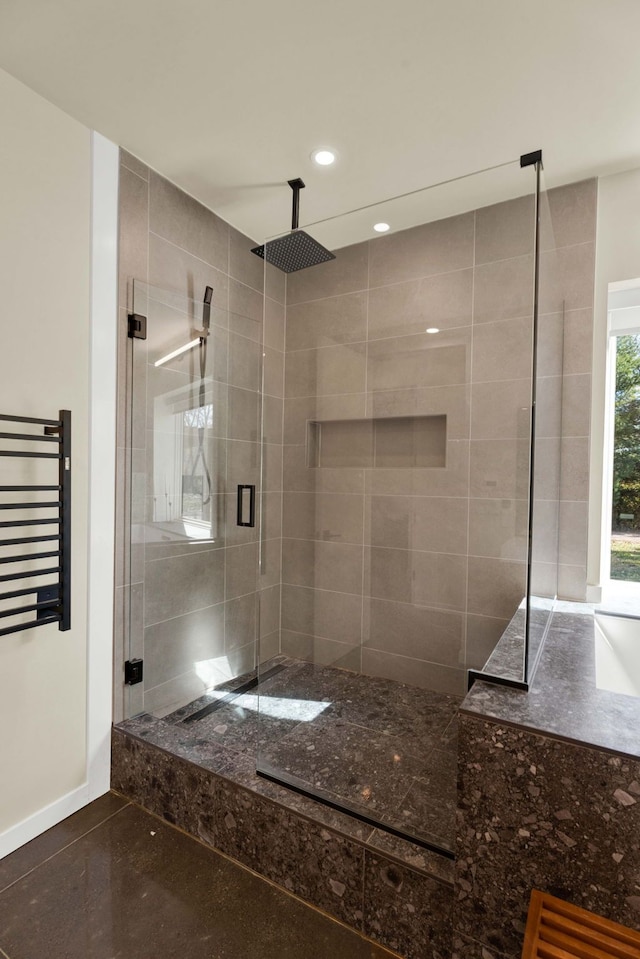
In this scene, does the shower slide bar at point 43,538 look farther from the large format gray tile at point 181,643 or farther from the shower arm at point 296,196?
the shower arm at point 296,196

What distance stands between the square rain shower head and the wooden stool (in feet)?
6.21

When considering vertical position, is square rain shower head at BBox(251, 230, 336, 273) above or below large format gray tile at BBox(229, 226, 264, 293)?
below

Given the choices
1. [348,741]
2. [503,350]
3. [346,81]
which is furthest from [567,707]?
[346,81]

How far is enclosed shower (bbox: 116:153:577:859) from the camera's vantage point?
1502 millimetres

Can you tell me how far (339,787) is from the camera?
149 cm

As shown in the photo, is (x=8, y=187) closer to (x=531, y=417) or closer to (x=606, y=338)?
(x=531, y=417)

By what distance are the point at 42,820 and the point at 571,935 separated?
1.66 m

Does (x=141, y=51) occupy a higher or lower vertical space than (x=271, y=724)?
higher

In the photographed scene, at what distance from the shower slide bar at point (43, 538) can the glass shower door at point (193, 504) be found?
1.17 feet

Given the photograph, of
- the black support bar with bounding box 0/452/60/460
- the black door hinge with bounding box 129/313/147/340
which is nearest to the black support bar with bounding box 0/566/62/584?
the black support bar with bounding box 0/452/60/460

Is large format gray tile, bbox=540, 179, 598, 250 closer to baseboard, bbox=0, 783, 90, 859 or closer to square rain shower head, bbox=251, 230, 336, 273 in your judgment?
square rain shower head, bbox=251, 230, 336, 273

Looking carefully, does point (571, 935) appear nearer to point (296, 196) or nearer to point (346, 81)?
point (346, 81)

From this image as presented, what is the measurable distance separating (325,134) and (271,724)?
221 centimetres

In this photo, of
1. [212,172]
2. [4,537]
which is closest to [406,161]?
[212,172]
